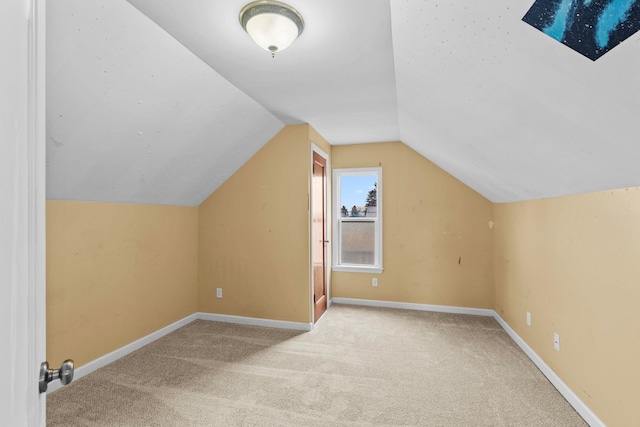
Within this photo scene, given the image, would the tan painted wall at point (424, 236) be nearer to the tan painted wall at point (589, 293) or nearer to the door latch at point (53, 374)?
the tan painted wall at point (589, 293)

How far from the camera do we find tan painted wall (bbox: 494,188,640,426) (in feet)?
5.34

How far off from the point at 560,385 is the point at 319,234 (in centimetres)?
271

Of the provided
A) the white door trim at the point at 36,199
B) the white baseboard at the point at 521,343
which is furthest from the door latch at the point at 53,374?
the white baseboard at the point at 521,343

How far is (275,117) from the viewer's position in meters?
3.45

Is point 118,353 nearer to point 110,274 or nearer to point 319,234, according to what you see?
point 110,274

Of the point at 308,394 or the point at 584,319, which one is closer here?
the point at 584,319

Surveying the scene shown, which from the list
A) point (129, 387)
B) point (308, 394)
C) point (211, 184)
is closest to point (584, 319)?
point (308, 394)

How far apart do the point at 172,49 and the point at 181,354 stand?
2550 mm

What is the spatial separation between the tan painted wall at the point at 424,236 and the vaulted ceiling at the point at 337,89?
0.96m

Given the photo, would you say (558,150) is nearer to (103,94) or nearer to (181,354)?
(103,94)

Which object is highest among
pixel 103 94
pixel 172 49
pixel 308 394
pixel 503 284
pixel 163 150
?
pixel 172 49

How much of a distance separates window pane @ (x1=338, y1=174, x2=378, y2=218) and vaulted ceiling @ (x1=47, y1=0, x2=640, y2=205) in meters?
1.39

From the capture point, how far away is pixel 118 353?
2.90 meters

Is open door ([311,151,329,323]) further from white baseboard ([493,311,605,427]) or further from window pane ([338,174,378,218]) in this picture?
white baseboard ([493,311,605,427])
